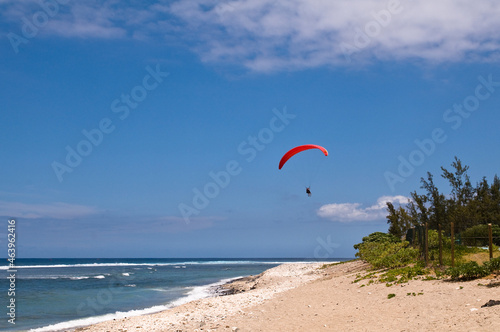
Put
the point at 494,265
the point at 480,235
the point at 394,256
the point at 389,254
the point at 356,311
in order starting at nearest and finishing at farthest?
the point at 356,311, the point at 494,265, the point at 394,256, the point at 389,254, the point at 480,235

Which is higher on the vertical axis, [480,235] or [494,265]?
[480,235]

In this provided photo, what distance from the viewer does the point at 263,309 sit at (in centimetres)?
1550

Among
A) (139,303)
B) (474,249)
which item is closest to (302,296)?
(474,249)

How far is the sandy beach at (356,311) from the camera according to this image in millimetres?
10078

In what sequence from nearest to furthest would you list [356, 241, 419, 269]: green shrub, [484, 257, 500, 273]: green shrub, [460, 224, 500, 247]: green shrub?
1. [484, 257, 500, 273]: green shrub
2. [356, 241, 419, 269]: green shrub
3. [460, 224, 500, 247]: green shrub

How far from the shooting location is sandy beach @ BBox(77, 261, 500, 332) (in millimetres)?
10078

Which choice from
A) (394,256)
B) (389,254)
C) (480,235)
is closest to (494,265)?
(394,256)

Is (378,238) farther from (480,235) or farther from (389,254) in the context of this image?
(389,254)

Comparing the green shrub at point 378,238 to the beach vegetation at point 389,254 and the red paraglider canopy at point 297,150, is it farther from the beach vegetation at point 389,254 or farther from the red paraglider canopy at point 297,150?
the red paraglider canopy at point 297,150

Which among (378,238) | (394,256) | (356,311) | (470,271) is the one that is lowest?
(356,311)

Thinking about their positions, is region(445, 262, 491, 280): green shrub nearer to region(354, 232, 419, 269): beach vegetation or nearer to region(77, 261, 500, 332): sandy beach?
region(77, 261, 500, 332): sandy beach

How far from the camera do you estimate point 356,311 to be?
12688 mm

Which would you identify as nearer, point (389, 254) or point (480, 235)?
point (389, 254)

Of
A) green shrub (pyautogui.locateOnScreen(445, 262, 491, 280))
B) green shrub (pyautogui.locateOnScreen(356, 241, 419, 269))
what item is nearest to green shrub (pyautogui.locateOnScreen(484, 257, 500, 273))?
green shrub (pyautogui.locateOnScreen(445, 262, 491, 280))
